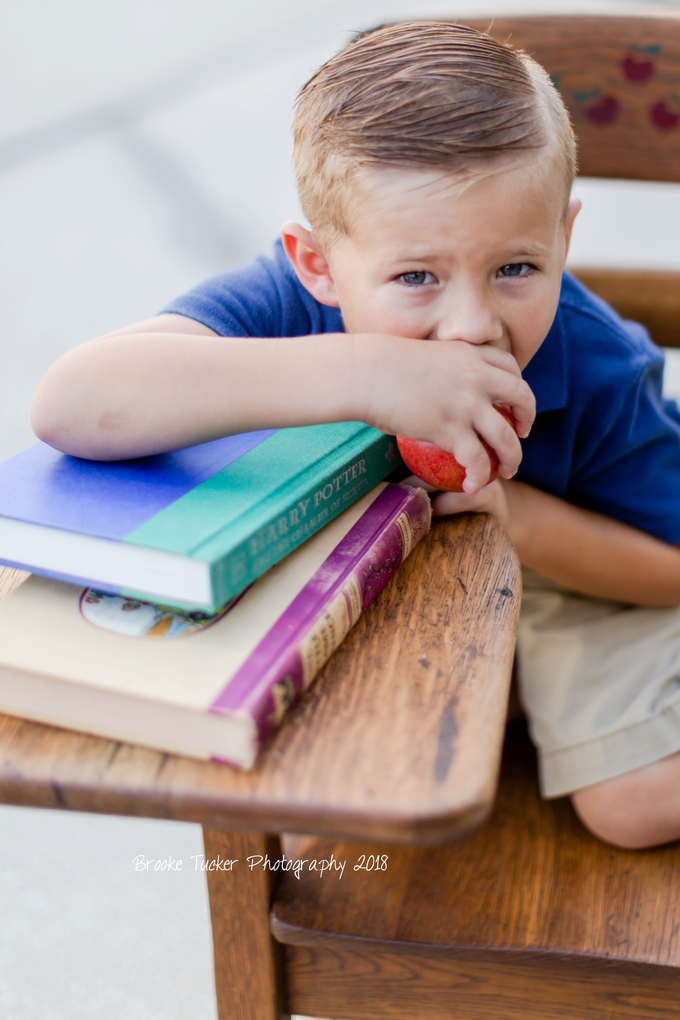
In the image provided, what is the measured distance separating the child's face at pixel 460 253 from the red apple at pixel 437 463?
0.24 feet

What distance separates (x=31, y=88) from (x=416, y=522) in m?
3.74

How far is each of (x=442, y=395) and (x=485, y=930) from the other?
415 millimetres

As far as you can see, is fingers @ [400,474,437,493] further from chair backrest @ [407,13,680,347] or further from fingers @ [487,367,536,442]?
chair backrest @ [407,13,680,347]

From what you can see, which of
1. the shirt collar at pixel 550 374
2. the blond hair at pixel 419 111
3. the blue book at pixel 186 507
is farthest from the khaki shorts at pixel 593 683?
the blond hair at pixel 419 111

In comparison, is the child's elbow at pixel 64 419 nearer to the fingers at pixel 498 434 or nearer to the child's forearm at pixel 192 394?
the child's forearm at pixel 192 394

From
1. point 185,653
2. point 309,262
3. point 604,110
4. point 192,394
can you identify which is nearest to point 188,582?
point 185,653

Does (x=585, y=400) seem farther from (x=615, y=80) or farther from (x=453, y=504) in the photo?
(x=615, y=80)

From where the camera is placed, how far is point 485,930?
29.5 inches

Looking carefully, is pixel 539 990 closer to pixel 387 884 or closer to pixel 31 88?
pixel 387 884

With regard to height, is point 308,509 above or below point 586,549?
above

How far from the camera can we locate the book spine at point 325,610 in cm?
50

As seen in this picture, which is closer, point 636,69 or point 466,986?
point 466,986

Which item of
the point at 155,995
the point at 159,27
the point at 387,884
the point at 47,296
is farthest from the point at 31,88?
the point at 387,884

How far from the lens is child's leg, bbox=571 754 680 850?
32.3 inches
